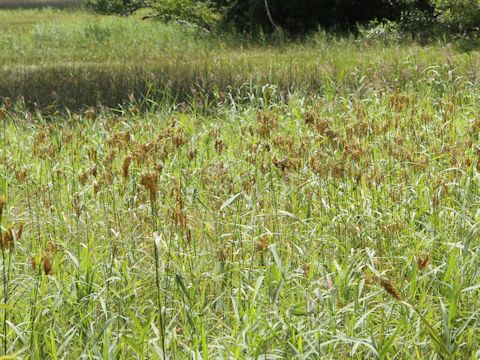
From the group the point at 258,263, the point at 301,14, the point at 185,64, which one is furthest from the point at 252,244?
the point at 301,14

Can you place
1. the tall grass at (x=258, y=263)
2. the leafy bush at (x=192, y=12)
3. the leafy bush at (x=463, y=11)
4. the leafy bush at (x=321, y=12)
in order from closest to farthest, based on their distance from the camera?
the tall grass at (x=258, y=263) → the leafy bush at (x=463, y=11) → the leafy bush at (x=321, y=12) → the leafy bush at (x=192, y=12)

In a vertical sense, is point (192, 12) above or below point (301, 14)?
below

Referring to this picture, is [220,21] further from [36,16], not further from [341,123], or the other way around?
[36,16]

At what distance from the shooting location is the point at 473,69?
30.3 feet

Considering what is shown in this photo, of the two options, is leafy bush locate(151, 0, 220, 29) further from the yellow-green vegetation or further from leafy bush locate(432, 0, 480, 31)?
leafy bush locate(432, 0, 480, 31)

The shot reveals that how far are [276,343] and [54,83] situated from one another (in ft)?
28.1

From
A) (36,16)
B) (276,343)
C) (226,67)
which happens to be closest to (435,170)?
(276,343)

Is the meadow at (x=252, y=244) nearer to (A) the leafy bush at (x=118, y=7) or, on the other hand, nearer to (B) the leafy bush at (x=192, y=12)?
(B) the leafy bush at (x=192, y=12)

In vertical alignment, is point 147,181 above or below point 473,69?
above

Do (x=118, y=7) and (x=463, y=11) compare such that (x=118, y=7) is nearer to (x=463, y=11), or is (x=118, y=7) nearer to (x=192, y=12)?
(x=192, y=12)

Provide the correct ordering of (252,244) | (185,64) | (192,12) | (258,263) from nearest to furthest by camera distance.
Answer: (258,263) < (252,244) < (185,64) < (192,12)

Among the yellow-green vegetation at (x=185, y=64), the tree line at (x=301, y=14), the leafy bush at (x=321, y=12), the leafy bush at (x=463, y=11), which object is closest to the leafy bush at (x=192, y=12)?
the tree line at (x=301, y=14)

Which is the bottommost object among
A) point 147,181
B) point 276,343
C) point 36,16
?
point 36,16

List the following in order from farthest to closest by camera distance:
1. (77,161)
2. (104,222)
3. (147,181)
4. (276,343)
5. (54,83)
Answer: (54,83), (77,161), (104,222), (276,343), (147,181)
